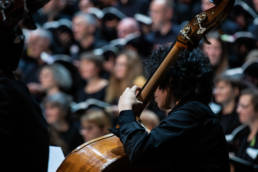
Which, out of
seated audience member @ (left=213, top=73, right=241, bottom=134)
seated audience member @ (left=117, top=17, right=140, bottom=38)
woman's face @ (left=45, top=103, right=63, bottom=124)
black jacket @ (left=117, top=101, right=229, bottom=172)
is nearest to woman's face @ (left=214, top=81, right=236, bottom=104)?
seated audience member @ (left=213, top=73, right=241, bottom=134)

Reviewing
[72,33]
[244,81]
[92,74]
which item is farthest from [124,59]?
[72,33]

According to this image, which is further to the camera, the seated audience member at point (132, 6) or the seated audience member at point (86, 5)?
the seated audience member at point (86, 5)

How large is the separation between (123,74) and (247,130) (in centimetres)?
205

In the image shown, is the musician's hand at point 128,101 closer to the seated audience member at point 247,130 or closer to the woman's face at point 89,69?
the seated audience member at point 247,130

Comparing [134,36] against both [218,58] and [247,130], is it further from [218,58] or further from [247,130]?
[247,130]

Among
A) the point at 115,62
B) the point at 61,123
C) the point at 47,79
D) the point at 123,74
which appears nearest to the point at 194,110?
the point at 61,123

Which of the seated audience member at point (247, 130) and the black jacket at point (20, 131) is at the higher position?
the black jacket at point (20, 131)

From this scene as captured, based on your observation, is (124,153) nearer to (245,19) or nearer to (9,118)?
(9,118)

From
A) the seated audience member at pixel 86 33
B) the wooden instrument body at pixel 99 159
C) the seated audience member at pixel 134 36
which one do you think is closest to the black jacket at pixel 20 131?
the wooden instrument body at pixel 99 159

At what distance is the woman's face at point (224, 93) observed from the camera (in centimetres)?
498

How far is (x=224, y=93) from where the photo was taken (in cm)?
501

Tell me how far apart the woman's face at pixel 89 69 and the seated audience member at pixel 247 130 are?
2323mm

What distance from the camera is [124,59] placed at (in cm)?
604

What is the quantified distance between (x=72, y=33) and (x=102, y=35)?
60 cm
